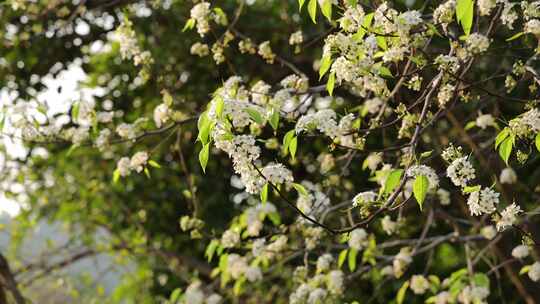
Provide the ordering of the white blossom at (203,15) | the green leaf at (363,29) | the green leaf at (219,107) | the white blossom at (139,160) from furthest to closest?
the white blossom at (139,160), the white blossom at (203,15), the green leaf at (363,29), the green leaf at (219,107)

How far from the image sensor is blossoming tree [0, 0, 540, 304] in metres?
1.99

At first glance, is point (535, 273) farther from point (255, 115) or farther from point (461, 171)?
point (255, 115)

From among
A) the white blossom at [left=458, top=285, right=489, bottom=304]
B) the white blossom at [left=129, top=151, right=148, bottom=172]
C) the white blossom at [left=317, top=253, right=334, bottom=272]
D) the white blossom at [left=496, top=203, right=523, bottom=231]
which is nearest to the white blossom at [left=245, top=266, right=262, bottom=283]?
the white blossom at [left=317, top=253, right=334, bottom=272]

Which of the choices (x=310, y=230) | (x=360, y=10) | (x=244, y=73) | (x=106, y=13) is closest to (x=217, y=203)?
(x=244, y=73)

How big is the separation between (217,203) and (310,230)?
2539 mm

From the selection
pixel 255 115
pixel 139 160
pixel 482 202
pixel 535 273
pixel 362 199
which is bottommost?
pixel 535 273

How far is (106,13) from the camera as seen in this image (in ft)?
15.4

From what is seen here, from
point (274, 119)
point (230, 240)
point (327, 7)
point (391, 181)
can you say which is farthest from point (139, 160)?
point (391, 181)

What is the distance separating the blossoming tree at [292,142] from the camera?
78.4 inches

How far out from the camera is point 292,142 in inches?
74.9

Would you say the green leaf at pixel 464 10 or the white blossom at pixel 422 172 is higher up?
the green leaf at pixel 464 10

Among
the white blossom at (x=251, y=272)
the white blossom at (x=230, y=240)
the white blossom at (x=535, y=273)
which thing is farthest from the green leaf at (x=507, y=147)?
the white blossom at (x=251, y=272)

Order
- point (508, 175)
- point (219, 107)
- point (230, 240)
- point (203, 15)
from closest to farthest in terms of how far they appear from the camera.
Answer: point (219, 107), point (203, 15), point (230, 240), point (508, 175)

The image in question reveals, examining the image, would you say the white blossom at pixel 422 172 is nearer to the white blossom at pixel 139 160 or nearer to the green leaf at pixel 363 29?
the green leaf at pixel 363 29
